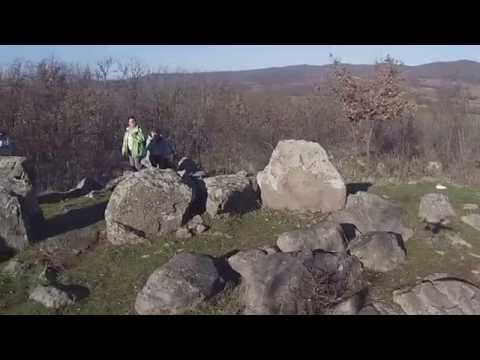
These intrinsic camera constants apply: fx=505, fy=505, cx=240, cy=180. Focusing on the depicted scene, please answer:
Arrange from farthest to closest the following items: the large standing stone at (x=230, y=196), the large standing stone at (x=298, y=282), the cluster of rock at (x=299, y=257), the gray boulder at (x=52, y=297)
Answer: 1. the large standing stone at (x=230, y=196)
2. the gray boulder at (x=52, y=297)
3. the cluster of rock at (x=299, y=257)
4. the large standing stone at (x=298, y=282)

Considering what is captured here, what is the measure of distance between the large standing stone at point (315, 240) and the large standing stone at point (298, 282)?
2.61ft

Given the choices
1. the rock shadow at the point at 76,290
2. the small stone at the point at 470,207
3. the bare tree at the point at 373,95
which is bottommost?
the rock shadow at the point at 76,290

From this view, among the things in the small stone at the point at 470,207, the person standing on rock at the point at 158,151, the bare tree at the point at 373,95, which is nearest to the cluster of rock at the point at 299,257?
the small stone at the point at 470,207

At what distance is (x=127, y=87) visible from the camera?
26.6 m

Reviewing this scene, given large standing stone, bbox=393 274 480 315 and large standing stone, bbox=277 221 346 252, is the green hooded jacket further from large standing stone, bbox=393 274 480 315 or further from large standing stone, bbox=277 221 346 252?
large standing stone, bbox=393 274 480 315

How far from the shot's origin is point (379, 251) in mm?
8383

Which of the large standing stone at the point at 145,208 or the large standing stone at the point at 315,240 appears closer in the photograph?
the large standing stone at the point at 315,240

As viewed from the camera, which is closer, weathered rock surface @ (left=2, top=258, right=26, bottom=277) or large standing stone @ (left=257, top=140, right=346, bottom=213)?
weathered rock surface @ (left=2, top=258, right=26, bottom=277)

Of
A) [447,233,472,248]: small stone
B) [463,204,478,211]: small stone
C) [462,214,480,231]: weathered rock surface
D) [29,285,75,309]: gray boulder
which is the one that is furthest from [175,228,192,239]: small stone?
[463,204,478,211]: small stone

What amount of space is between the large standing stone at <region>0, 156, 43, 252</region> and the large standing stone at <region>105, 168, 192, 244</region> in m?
1.52

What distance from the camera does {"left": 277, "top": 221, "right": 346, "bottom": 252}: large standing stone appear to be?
28.5 ft

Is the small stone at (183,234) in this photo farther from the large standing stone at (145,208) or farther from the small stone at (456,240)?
the small stone at (456,240)

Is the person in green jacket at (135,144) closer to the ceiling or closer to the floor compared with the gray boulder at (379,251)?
closer to the ceiling

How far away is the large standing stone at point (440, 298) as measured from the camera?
7020 mm
